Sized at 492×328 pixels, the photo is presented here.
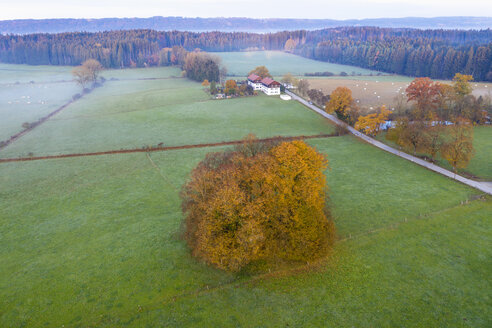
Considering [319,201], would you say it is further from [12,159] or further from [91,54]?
[91,54]

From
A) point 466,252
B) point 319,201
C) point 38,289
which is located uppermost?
point 319,201

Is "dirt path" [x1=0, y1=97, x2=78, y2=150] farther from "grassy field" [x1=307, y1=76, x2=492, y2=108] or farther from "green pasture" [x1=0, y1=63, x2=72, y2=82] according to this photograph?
"grassy field" [x1=307, y1=76, x2=492, y2=108]

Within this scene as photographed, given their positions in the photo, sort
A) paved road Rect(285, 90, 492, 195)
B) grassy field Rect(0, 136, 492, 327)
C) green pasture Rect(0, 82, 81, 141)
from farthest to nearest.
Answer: green pasture Rect(0, 82, 81, 141), paved road Rect(285, 90, 492, 195), grassy field Rect(0, 136, 492, 327)

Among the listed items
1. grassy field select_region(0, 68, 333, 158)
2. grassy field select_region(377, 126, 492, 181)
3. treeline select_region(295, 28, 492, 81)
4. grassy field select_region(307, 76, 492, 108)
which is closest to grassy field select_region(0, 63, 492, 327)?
grassy field select_region(377, 126, 492, 181)

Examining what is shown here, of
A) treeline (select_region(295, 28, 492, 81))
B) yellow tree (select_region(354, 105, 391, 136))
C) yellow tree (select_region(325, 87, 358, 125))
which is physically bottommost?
yellow tree (select_region(354, 105, 391, 136))

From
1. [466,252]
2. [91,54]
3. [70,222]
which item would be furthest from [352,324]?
[91,54]

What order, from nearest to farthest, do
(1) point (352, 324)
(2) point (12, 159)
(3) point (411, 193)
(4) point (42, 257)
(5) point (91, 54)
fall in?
(1) point (352, 324) < (4) point (42, 257) < (3) point (411, 193) < (2) point (12, 159) < (5) point (91, 54)

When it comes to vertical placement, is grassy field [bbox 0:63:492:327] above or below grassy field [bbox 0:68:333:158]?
below
